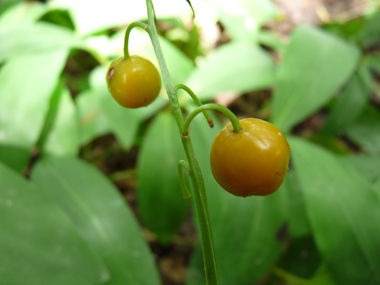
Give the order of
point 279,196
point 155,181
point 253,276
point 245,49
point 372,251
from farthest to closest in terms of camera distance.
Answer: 1. point 245,49
2. point 155,181
3. point 279,196
4. point 253,276
5. point 372,251

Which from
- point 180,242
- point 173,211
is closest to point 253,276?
point 173,211

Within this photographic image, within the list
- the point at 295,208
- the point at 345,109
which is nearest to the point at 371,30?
the point at 345,109

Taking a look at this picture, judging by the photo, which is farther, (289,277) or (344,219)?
(289,277)

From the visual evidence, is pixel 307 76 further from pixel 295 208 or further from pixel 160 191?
pixel 160 191

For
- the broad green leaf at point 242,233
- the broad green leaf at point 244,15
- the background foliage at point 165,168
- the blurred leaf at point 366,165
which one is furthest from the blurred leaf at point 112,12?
the blurred leaf at point 366,165

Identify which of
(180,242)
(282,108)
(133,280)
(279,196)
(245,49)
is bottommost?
(180,242)

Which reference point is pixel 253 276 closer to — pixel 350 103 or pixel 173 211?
pixel 173 211

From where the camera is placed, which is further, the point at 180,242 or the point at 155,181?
the point at 180,242
